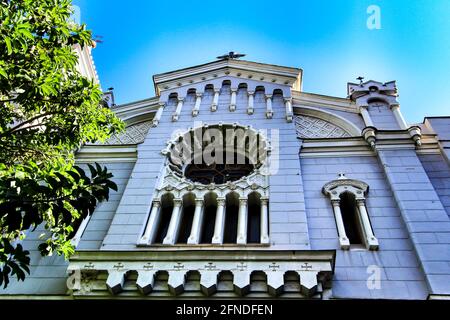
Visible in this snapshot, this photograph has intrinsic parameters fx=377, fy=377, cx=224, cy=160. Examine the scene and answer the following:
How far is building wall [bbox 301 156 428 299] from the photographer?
7.87 meters

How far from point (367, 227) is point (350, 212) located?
3.47 feet

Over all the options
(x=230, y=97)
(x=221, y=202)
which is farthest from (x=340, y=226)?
(x=230, y=97)

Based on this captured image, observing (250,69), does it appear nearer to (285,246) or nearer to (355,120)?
(355,120)

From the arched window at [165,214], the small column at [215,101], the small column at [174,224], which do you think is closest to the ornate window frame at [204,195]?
the small column at [174,224]

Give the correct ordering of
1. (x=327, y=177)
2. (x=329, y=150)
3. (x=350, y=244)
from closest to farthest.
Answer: (x=350, y=244) < (x=327, y=177) < (x=329, y=150)

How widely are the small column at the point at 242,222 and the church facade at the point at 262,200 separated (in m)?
0.04

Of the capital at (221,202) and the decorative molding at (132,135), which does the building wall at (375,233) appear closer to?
the capital at (221,202)

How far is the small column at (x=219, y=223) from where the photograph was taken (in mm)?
9141

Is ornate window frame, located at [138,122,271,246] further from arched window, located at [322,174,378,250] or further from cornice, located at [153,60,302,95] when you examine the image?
cornice, located at [153,60,302,95]

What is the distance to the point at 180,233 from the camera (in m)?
10.0

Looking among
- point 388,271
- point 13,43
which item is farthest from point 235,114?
point 13,43

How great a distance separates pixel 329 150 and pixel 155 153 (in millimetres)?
5621

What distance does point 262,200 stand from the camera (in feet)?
33.6
